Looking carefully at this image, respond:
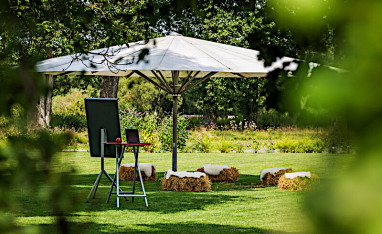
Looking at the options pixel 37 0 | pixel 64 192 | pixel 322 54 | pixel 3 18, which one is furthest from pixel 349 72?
pixel 37 0

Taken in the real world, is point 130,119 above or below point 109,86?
below

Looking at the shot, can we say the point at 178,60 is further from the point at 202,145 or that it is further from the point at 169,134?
the point at 202,145

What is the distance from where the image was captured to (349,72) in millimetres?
341

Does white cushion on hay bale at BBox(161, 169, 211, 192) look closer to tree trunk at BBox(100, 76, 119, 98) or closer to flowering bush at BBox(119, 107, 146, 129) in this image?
flowering bush at BBox(119, 107, 146, 129)

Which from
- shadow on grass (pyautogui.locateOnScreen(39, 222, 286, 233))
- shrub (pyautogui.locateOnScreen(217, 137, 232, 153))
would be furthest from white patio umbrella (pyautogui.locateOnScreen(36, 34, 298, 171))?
shrub (pyautogui.locateOnScreen(217, 137, 232, 153))

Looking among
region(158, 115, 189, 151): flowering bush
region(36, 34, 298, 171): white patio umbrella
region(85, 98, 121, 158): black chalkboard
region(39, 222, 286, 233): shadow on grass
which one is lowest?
region(158, 115, 189, 151): flowering bush

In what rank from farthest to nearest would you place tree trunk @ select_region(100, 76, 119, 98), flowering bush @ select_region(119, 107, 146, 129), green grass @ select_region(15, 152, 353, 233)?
1. tree trunk @ select_region(100, 76, 119, 98)
2. flowering bush @ select_region(119, 107, 146, 129)
3. green grass @ select_region(15, 152, 353, 233)

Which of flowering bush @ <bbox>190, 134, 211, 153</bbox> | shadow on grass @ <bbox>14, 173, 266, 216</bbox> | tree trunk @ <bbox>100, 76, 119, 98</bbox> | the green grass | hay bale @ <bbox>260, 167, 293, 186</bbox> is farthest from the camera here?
tree trunk @ <bbox>100, 76, 119, 98</bbox>

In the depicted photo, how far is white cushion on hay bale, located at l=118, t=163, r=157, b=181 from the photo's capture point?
8461mm

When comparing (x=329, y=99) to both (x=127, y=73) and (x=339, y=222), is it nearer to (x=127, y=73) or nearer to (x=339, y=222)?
(x=339, y=222)

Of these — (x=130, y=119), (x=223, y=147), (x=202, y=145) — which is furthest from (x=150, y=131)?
(x=223, y=147)

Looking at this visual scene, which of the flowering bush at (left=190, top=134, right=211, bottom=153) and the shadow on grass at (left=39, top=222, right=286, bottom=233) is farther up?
the shadow on grass at (left=39, top=222, right=286, bottom=233)

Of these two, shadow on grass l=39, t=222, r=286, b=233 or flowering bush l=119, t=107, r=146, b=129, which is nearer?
shadow on grass l=39, t=222, r=286, b=233

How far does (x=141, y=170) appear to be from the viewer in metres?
8.50
